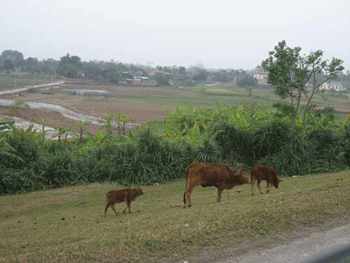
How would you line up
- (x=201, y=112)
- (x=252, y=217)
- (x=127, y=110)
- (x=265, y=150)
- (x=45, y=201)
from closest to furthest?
(x=252, y=217), (x=45, y=201), (x=265, y=150), (x=201, y=112), (x=127, y=110)

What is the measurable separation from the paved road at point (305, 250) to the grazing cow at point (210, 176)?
2958mm

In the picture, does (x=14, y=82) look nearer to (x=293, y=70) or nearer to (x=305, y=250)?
(x=293, y=70)

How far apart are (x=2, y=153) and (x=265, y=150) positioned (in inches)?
401

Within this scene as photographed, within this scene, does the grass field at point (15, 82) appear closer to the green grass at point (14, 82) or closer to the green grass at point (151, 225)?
the green grass at point (14, 82)

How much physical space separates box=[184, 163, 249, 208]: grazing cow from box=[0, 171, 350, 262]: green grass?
0.51 m

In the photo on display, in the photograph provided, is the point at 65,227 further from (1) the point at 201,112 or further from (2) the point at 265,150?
(1) the point at 201,112

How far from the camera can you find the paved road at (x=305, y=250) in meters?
5.96

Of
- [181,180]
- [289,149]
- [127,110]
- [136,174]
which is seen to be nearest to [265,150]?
[289,149]

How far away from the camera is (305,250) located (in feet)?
20.8

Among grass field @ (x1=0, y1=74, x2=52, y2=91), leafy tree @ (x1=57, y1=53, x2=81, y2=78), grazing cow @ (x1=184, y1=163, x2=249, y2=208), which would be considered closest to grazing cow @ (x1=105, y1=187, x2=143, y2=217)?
grazing cow @ (x1=184, y1=163, x2=249, y2=208)

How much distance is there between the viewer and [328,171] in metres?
17.0

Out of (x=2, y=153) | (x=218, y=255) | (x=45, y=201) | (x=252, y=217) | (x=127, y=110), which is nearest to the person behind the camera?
(x=218, y=255)

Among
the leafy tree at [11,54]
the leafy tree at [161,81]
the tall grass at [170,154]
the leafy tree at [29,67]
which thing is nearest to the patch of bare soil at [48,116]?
the tall grass at [170,154]

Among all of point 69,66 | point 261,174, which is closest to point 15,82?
point 69,66
